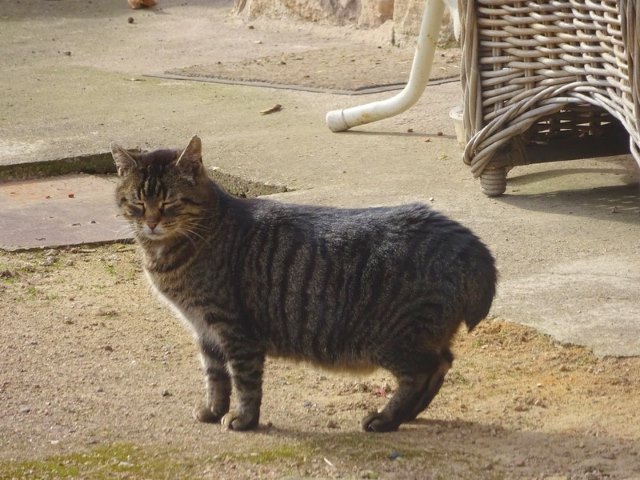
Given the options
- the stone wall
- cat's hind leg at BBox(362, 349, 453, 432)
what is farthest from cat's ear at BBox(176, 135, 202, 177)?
the stone wall

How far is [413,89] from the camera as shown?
6633 mm

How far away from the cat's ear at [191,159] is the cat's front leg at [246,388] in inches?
24.7

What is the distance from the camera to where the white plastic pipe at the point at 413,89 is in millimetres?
6490

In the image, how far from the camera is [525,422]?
355 cm

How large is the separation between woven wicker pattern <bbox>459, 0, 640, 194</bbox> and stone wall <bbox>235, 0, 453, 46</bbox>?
3.73 meters

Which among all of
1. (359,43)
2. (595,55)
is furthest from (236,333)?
(359,43)

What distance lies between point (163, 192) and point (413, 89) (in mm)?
3129

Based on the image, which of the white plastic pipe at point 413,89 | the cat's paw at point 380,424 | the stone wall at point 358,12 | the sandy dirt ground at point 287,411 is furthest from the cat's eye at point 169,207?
the stone wall at point 358,12

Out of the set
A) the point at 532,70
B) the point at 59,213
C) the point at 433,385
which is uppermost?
the point at 532,70

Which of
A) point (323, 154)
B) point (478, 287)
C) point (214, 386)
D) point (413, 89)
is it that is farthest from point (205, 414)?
point (413, 89)

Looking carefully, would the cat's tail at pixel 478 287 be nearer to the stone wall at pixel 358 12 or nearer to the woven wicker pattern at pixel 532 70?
the woven wicker pattern at pixel 532 70

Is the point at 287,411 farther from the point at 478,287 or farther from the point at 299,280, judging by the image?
the point at 478,287

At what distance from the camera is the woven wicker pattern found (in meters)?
4.86

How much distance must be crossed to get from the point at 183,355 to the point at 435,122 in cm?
333
